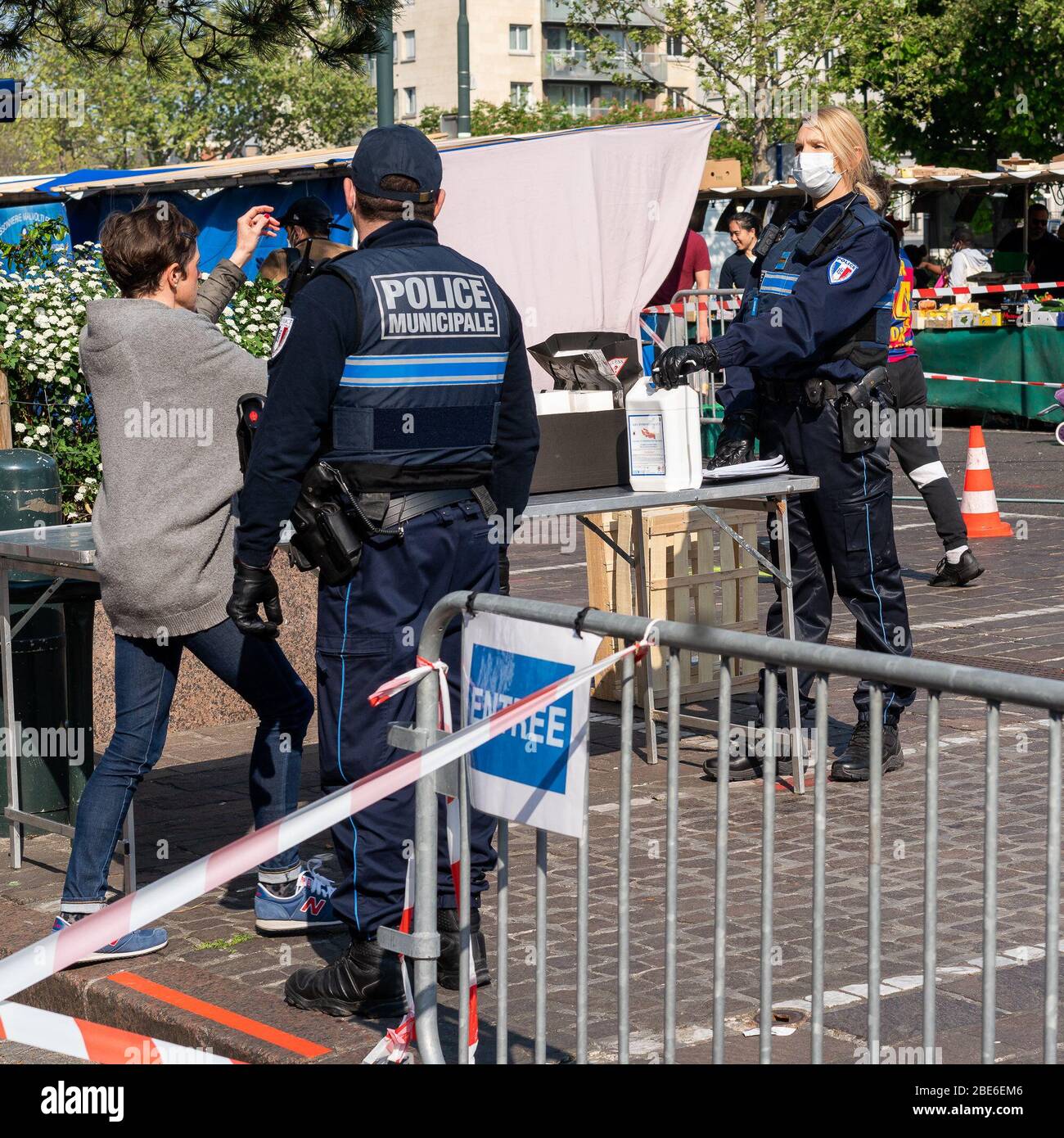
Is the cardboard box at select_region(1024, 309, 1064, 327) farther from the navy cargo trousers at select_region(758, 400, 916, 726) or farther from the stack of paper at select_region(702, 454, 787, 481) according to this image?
the stack of paper at select_region(702, 454, 787, 481)

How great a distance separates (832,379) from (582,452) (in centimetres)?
94

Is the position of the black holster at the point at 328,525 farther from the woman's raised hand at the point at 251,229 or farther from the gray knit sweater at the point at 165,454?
the woman's raised hand at the point at 251,229

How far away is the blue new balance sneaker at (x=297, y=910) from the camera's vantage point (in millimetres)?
4879

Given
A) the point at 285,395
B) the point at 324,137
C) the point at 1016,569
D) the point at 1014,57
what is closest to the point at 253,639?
the point at 285,395

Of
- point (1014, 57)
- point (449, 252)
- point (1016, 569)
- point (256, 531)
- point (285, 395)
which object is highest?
point (1014, 57)

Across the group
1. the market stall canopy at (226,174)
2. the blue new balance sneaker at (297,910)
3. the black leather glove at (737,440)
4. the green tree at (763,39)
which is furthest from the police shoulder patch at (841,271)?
the green tree at (763,39)

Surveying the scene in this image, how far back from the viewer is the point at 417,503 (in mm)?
4215

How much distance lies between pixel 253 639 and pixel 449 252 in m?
1.24

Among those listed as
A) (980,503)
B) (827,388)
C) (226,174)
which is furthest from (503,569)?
(226,174)

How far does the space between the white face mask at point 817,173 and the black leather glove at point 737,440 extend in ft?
2.68

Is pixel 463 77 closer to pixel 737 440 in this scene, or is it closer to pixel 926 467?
pixel 926 467

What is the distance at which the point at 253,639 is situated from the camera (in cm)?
483

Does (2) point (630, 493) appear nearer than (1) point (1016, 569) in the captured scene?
Yes

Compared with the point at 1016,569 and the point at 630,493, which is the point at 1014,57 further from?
the point at 630,493
